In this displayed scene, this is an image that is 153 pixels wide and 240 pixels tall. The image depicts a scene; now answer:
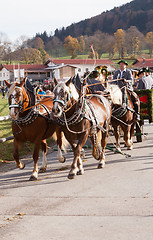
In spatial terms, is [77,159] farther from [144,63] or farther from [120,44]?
[120,44]

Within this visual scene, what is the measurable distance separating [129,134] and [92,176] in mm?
3216

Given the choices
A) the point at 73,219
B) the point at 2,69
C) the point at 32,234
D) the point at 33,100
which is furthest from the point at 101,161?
the point at 2,69

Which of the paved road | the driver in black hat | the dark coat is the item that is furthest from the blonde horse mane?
the paved road

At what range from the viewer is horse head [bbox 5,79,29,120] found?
6.97 metres

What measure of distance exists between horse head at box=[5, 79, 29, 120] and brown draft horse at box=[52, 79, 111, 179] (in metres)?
0.77

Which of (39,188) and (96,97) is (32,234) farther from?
(96,97)

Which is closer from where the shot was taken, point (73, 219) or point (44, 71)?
point (73, 219)

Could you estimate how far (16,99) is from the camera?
276 inches

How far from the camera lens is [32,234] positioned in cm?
459

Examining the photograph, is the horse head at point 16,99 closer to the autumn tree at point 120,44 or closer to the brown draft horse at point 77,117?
the brown draft horse at point 77,117

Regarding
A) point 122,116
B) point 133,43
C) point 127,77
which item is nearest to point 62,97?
point 122,116

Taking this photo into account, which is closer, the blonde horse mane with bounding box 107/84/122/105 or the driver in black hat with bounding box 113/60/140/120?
the blonde horse mane with bounding box 107/84/122/105

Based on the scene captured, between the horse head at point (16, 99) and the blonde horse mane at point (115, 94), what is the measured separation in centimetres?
327

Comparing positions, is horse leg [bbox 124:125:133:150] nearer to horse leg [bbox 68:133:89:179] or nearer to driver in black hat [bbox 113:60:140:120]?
driver in black hat [bbox 113:60:140:120]
